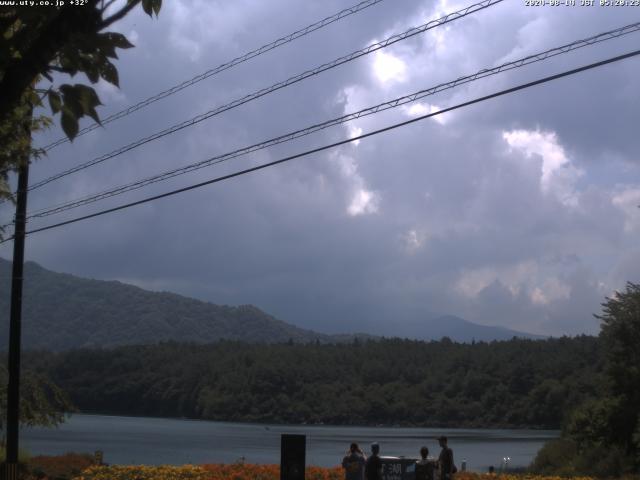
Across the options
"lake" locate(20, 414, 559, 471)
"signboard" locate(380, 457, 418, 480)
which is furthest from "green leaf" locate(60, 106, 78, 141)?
"lake" locate(20, 414, 559, 471)

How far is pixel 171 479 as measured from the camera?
69.2 feet

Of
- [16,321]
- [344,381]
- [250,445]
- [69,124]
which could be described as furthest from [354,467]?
[344,381]

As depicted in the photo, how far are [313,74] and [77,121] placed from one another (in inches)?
422

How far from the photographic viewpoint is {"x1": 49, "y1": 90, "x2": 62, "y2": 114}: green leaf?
509 cm

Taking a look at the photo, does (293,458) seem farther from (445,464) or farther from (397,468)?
(397,468)

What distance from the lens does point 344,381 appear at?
126375 millimetres

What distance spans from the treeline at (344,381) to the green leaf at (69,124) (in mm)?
88900

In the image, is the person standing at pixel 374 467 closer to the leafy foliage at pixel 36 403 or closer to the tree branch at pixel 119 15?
the leafy foliage at pixel 36 403

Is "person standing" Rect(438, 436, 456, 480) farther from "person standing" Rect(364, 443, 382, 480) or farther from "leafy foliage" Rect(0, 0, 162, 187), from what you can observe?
"leafy foliage" Rect(0, 0, 162, 187)

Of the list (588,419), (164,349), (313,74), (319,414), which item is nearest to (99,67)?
(313,74)

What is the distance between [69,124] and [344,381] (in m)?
123

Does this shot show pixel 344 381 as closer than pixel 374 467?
No

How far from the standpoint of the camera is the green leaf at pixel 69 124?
4.90 meters

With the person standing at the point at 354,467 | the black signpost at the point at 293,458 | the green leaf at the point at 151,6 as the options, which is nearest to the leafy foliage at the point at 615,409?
the person standing at the point at 354,467
